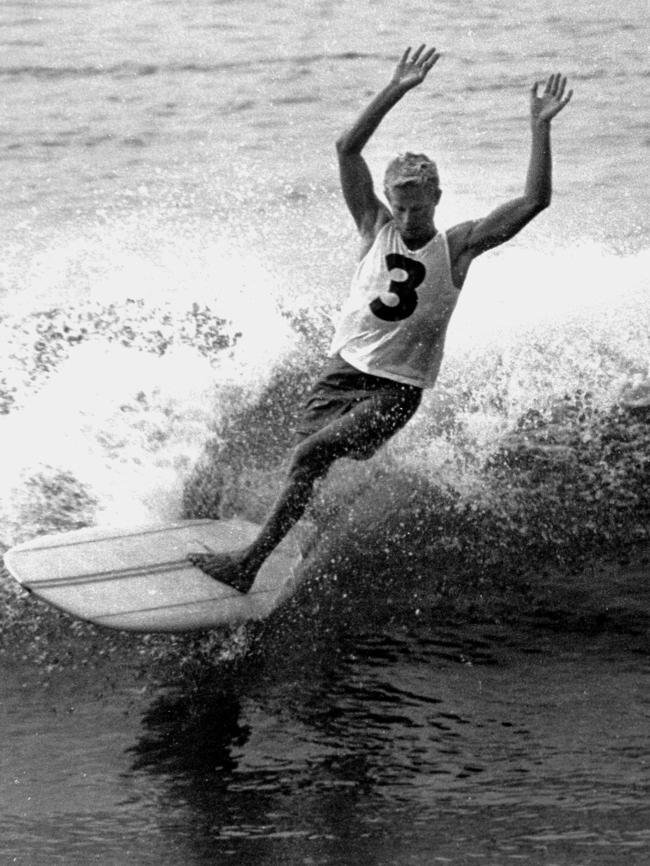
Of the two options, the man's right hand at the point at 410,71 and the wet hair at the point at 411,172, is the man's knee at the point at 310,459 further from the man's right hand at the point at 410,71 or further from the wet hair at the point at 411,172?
the man's right hand at the point at 410,71

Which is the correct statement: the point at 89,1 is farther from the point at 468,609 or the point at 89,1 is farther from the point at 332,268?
the point at 468,609

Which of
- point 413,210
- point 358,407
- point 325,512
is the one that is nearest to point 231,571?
point 358,407

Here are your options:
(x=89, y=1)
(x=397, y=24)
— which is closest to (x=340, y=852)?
(x=397, y=24)

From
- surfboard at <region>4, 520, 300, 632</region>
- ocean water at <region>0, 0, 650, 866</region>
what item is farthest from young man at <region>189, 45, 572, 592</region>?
ocean water at <region>0, 0, 650, 866</region>

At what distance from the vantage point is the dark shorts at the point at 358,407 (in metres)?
6.61

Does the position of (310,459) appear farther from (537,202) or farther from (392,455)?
(392,455)

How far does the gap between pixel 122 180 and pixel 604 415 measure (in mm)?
7224

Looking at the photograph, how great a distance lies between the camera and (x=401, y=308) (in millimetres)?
6594

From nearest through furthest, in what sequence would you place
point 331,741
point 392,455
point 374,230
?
point 331,741 → point 374,230 → point 392,455

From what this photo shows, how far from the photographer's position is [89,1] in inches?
878

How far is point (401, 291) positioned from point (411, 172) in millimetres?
512

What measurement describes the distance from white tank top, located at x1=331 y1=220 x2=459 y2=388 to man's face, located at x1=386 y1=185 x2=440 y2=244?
0.15 ft

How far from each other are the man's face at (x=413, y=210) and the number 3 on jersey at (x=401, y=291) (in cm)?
10

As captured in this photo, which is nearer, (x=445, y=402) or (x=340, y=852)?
(x=340, y=852)
